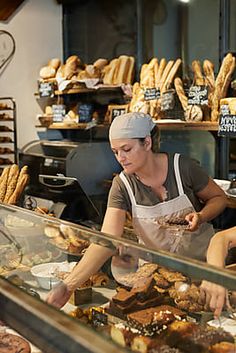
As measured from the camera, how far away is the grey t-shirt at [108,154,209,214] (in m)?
2.21

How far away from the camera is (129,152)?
218cm

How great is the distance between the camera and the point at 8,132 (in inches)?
177

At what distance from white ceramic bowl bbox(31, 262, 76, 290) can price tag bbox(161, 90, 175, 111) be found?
6.04 ft

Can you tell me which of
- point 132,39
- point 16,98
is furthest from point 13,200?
point 16,98

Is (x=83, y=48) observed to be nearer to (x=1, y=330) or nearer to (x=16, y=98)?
(x=16, y=98)

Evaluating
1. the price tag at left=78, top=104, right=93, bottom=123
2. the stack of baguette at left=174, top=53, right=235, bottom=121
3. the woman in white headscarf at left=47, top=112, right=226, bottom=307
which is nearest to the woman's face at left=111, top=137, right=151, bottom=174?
the woman in white headscarf at left=47, top=112, right=226, bottom=307

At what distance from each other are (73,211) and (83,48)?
1812 millimetres

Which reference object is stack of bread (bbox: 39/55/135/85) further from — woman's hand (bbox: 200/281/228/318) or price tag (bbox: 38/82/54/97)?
woman's hand (bbox: 200/281/228/318)

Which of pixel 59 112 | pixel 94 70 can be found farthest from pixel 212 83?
pixel 59 112

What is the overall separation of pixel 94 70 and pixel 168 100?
3.25 feet

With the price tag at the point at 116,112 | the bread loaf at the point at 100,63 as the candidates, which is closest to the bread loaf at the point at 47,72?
the bread loaf at the point at 100,63

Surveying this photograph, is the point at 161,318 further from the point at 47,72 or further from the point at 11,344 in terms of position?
the point at 47,72

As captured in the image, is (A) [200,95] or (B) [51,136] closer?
(A) [200,95]

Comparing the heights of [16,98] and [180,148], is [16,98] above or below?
above
